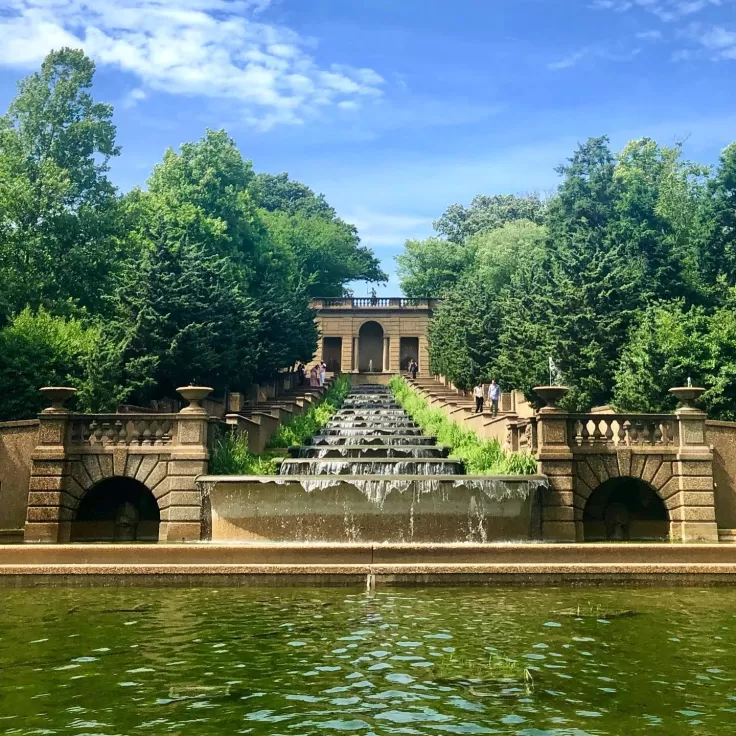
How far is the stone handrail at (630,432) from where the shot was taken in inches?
822

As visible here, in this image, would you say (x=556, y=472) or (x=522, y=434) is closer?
(x=556, y=472)

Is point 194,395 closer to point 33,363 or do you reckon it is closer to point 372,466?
point 372,466

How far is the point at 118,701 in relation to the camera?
724 cm

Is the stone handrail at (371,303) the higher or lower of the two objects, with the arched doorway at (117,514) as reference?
→ higher

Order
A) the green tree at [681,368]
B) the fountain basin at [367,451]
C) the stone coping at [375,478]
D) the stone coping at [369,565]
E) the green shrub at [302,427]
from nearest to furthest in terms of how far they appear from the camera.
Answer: the stone coping at [369,565] → the stone coping at [375,478] → the fountain basin at [367,451] → the green tree at [681,368] → the green shrub at [302,427]

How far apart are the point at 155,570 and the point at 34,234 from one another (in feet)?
102

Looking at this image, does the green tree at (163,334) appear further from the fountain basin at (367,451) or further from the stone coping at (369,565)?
the stone coping at (369,565)

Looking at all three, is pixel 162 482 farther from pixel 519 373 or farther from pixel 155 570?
pixel 519 373

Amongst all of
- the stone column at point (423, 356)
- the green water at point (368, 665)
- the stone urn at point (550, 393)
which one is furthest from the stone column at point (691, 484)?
the stone column at point (423, 356)

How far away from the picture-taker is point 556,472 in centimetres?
2036

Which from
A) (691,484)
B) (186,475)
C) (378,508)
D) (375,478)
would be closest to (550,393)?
(691,484)

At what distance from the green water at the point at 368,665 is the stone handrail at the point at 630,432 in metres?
8.38

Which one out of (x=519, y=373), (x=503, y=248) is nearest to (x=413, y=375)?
(x=503, y=248)

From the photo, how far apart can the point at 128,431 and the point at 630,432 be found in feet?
43.4
